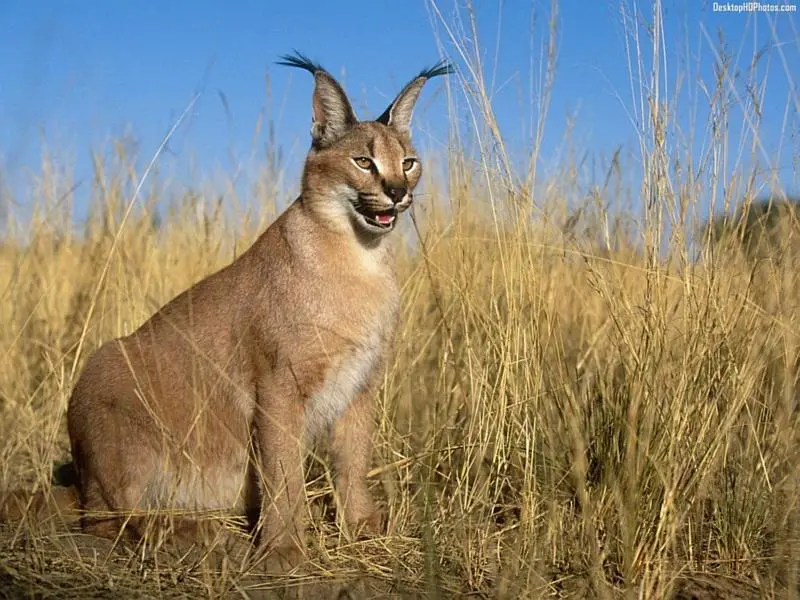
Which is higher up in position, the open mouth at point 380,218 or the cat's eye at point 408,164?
the cat's eye at point 408,164

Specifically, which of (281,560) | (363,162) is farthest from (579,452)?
(363,162)

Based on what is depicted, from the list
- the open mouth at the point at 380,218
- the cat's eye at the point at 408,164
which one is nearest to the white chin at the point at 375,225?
the open mouth at the point at 380,218

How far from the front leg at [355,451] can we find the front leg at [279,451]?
409 millimetres

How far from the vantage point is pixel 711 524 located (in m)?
3.43

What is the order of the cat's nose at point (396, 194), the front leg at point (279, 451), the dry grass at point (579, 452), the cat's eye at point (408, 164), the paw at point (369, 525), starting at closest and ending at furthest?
the dry grass at point (579, 452) → the front leg at point (279, 451) → the paw at point (369, 525) → the cat's nose at point (396, 194) → the cat's eye at point (408, 164)

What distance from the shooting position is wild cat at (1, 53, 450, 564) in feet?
12.3

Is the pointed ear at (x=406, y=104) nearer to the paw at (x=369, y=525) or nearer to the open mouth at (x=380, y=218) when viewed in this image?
the open mouth at (x=380, y=218)

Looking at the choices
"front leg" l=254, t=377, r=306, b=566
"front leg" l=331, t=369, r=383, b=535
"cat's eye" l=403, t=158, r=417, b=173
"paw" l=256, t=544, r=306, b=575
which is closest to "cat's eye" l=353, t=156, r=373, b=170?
"cat's eye" l=403, t=158, r=417, b=173

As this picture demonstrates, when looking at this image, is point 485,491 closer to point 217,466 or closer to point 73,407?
point 217,466

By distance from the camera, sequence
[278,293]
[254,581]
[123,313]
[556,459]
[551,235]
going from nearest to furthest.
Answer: [254,581] → [556,459] → [278,293] → [551,235] → [123,313]

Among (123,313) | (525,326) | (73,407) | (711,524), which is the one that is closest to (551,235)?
(525,326)

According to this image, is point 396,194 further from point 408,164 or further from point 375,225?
point 408,164

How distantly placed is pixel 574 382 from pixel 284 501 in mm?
1265

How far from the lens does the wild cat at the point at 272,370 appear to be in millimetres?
3764
